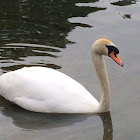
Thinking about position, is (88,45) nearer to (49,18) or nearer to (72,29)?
(72,29)

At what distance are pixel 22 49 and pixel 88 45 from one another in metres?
1.26

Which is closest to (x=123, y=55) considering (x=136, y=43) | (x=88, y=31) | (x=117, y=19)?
(x=136, y=43)

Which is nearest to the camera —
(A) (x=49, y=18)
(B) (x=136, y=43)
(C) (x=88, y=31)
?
(B) (x=136, y=43)

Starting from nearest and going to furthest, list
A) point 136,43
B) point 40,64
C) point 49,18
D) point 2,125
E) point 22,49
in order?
1. point 2,125
2. point 40,64
3. point 22,49
4. point 136,43
5. point 49,18

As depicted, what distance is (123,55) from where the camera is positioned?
782 centimetres

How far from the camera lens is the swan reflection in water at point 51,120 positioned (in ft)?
18.5

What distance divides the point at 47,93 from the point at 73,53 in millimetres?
2150

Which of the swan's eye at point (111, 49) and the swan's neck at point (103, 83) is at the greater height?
the swan's eye at point (111, 49)

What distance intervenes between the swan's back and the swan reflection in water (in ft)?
0.27

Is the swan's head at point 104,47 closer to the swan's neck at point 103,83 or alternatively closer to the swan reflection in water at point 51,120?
the swan's neck at point 103,83

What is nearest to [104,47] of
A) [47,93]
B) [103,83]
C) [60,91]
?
[103,83]

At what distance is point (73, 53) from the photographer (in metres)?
7.80

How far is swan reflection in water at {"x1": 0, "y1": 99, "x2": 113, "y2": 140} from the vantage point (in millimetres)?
5637

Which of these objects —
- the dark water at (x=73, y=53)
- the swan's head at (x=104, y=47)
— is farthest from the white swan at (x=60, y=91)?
the dark water at (x=73, y=53)
